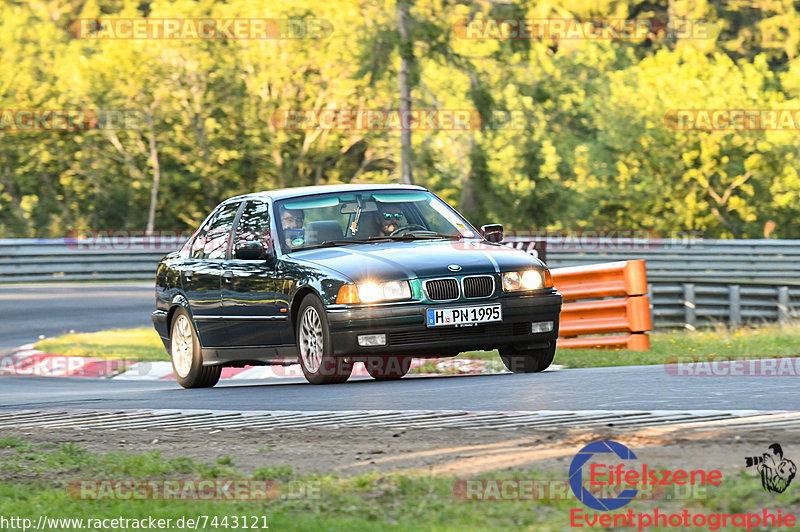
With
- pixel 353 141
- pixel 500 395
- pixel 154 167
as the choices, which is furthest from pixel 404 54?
pixel 500 395

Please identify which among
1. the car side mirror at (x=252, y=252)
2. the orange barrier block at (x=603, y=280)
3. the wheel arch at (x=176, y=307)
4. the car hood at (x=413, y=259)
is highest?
the car side mirror at (x=252, y=252)

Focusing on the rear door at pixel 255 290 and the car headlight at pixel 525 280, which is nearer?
the car headlight at pixel 525 280

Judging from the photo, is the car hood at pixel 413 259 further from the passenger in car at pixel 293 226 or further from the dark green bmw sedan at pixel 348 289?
the passenger in car at pixel 293 226

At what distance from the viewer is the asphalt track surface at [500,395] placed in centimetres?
785

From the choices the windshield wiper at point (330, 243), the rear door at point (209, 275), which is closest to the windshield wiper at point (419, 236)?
the windshield wiper at point (330, 243)

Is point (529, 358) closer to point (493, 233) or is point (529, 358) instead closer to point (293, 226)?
point (493, 233)

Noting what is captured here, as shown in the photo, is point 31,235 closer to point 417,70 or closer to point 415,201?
point 417,70

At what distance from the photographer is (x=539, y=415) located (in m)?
7.37

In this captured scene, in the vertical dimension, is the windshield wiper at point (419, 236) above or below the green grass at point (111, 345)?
above

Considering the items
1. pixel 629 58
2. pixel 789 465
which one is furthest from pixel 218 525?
pixel 629 58

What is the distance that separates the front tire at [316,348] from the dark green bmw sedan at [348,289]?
14mm

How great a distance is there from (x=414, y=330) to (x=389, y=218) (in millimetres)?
1546

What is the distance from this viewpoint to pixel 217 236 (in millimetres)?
11805

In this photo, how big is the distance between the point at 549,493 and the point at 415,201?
620cm
